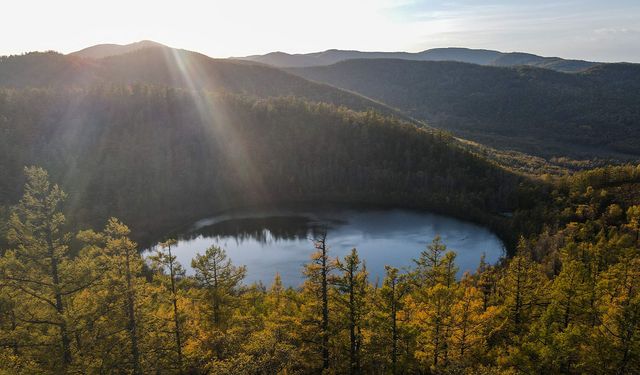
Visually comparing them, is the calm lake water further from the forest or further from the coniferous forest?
the forest

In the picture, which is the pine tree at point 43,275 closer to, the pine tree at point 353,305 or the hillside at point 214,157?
the pine tree at point 353,305

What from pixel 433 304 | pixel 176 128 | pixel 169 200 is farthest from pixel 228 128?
pixel 433 304

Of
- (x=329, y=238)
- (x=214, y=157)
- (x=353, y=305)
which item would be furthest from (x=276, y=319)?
(x=214, y=157)

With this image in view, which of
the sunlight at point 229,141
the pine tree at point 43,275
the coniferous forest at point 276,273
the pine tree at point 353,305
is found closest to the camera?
the pine tree at point 43,275

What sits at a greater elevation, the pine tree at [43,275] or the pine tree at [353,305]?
the pine tree at [43,275]

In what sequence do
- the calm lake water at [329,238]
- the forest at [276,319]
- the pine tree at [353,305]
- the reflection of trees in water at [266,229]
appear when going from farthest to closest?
1. the reflection of trees in water at [266,229]
2. the calm lake water at [329,238]
3. the pine tree at [353,305]
4. the forest at [276,319]

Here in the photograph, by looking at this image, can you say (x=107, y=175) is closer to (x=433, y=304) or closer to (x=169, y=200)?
(x=169, y=200)

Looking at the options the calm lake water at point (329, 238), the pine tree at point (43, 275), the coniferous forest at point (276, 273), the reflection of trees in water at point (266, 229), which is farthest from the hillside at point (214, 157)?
the pine tree at point (43, 275)

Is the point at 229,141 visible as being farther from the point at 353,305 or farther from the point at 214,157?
the point at 353,305
